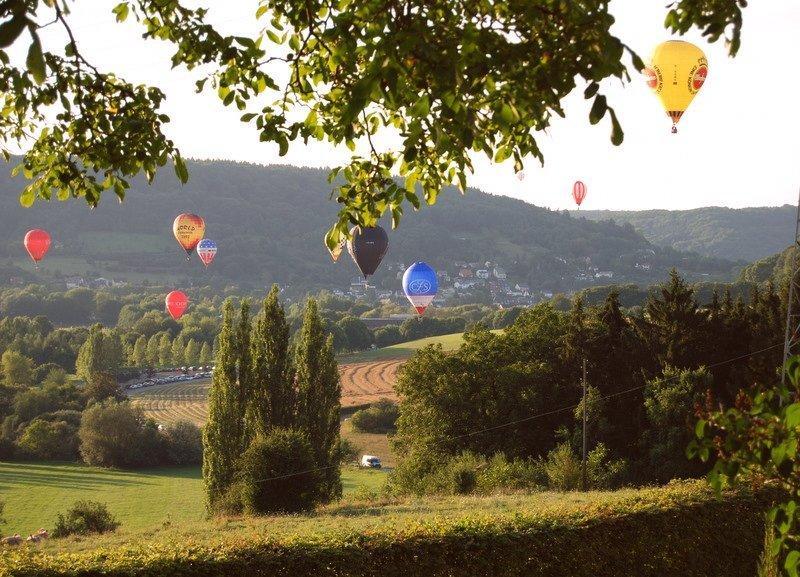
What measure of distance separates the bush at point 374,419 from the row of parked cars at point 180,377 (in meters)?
26.8

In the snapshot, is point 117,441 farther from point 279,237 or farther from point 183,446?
point 279,237

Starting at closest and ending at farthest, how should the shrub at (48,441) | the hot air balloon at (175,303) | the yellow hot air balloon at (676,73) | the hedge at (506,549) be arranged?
1. the hedge at (506,549)
2. the yellow hot air balloon at (676,73)
3. the shrub at (48,441)
4. the hot air balloon at (175,303)

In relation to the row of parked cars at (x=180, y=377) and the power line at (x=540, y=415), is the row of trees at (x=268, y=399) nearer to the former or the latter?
the power line at (x=540, y=415)

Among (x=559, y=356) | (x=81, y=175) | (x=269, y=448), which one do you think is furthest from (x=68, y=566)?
(x=559, y=356)

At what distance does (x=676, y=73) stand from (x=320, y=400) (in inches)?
545

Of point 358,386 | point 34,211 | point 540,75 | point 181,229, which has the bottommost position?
point 358,386

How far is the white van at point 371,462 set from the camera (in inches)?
1747

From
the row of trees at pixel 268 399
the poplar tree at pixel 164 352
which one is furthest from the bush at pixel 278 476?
A: the poplar tree at pixel 164 352

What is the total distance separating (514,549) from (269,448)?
14.5 m

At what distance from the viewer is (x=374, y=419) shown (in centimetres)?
5384

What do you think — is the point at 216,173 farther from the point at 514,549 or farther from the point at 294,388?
the point at 514,549

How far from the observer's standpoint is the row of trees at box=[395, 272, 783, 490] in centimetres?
2581

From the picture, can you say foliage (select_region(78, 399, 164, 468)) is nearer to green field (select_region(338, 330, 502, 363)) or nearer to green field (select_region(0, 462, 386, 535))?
green field (select_region(0, 462, 386, 535))

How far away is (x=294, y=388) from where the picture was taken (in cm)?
2889
